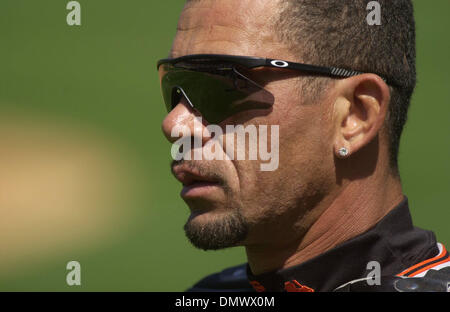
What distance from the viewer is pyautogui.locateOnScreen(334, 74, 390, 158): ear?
2.49 meters

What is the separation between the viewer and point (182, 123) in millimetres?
2580

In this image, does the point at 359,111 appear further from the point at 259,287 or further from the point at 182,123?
the point at 259,287

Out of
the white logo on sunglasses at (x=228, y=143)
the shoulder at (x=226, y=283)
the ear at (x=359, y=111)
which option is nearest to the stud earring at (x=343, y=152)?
the ear at (x=359, y=111)

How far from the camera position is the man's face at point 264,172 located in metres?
2.46

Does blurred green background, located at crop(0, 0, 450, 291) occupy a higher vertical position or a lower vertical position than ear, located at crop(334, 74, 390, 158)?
higher

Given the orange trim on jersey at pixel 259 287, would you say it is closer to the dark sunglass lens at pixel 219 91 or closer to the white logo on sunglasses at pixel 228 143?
the white logo on sunglasses at pixel 228 143

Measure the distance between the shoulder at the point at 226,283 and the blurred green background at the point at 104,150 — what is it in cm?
233

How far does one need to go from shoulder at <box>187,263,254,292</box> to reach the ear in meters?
0.95

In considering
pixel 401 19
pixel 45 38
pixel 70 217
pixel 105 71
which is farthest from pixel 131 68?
pixel 401 19

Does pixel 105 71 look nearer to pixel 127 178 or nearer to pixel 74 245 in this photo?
pixel 127 178

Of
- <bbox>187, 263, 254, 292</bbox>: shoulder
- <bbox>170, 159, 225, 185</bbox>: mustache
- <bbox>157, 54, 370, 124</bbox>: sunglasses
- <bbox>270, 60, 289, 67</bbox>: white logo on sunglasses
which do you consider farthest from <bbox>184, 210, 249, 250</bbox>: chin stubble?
<bbox>187, 263, 254, 292</bbox>: shoulder

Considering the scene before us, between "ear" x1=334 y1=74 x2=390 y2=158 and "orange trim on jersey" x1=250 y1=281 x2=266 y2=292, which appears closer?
"ear" x1=334 y1=74 x2=390 y2=158

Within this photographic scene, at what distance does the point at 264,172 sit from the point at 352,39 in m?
0.62

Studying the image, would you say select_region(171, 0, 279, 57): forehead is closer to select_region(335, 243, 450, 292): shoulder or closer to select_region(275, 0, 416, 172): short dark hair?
select_region(275, 0, 416, 172): short dark hair
